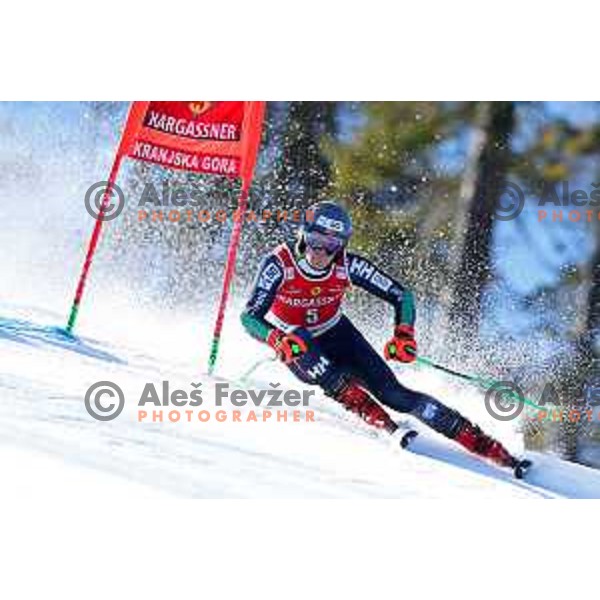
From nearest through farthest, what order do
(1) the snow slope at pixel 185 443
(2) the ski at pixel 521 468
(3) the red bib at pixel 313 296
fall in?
(1) the snow slope at pixel 185 443 → (2) the ski at pixel 521 468 → (3) the red bib at pixel 313 296

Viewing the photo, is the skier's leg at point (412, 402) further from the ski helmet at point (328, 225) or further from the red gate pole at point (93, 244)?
the red gate pole at point (93, 244)

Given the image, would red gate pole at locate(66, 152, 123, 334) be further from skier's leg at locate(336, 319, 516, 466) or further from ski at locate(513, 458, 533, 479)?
ski at locate(513, 458, 533, 479)

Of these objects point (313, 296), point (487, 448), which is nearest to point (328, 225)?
point (313, 296)

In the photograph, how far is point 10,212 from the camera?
4.05m

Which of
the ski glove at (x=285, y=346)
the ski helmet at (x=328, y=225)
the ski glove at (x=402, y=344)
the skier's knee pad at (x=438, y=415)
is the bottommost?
the skier's knee pad at (x=438, y=415)

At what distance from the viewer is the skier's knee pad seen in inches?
163

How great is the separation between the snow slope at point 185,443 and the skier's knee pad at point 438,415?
1.4 inches

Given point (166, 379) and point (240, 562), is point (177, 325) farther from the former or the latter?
point (240, 562)

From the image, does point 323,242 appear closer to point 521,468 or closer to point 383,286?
point 383,286

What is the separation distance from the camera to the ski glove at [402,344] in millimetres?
4160

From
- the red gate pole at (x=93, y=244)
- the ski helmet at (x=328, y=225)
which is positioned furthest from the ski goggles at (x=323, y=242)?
the red gate pole at (x=93, y=244)

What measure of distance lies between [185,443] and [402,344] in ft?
2.65

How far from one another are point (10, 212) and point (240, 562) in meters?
1.38

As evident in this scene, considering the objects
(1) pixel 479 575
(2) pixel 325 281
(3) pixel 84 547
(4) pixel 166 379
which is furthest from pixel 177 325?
(1) pixel 479 575
